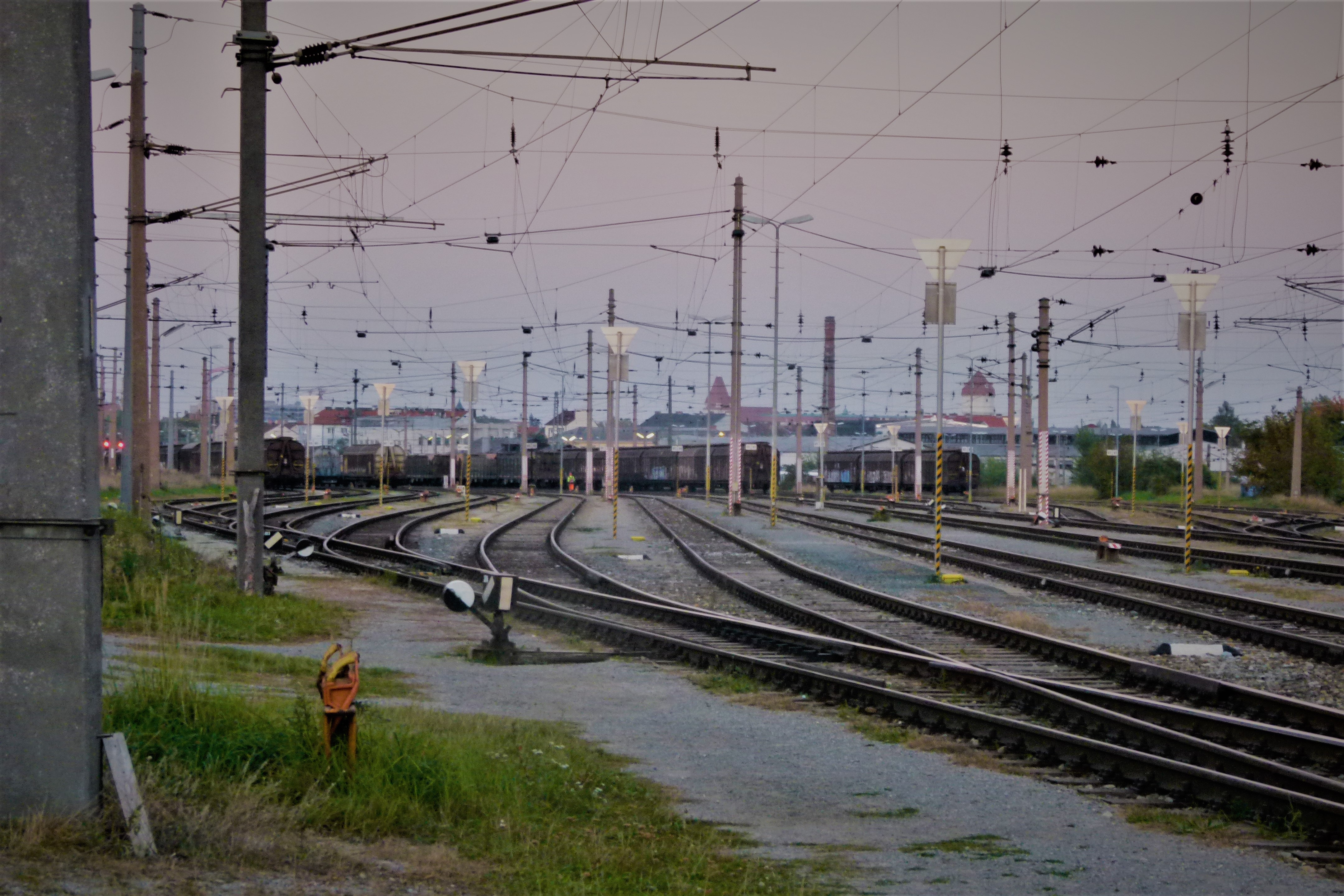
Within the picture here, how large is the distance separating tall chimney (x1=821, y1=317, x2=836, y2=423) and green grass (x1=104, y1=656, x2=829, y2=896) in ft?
268

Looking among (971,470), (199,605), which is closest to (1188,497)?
(199,605)

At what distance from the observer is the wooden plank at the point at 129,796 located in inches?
218

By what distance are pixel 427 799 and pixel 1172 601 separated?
16.3 m

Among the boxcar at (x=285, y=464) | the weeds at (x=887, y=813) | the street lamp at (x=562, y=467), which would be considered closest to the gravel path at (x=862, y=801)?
the weeds at (x=887, y=813)

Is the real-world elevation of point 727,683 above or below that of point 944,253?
below

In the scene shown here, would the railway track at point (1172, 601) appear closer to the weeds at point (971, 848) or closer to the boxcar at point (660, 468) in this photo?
the weeds at point (971, 848)

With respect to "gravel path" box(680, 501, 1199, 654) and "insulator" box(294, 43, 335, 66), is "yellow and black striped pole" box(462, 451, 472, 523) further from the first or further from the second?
"insulator" box(294, 43, 335, 66)

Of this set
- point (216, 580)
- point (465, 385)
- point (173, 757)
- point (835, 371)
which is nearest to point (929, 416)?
point (835, 371)

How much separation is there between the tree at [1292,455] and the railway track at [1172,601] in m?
37.4

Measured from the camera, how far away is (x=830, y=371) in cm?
10556

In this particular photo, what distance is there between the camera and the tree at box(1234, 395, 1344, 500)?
62312 mm

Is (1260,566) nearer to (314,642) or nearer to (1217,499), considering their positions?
(314,642)

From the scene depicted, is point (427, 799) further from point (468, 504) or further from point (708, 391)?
point (708, 391)

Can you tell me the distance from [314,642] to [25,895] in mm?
9885
